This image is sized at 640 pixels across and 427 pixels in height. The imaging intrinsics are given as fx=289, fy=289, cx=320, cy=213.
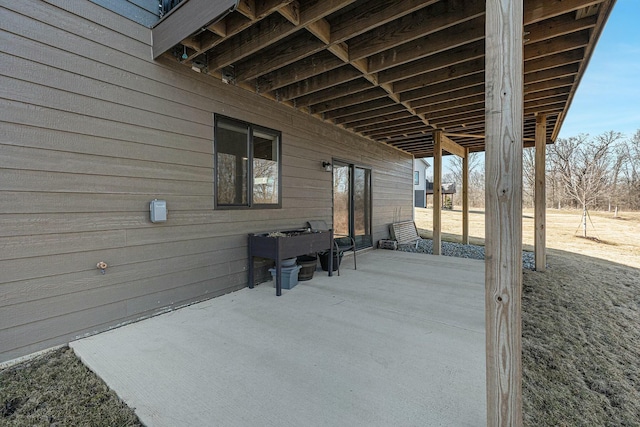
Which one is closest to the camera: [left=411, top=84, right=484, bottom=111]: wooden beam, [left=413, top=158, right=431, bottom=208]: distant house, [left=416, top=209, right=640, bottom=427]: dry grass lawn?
[left=416, top=209, right=640, bottom=427]: dry grass lawn

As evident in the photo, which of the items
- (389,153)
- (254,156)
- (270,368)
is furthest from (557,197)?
(270,368)

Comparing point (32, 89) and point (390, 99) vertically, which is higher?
point (390, 99)

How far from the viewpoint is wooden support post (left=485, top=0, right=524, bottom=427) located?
1262 millimetres

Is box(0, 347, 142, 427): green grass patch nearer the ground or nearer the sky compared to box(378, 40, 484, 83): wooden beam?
nearer the ground

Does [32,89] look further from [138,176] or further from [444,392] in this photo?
[444,392]

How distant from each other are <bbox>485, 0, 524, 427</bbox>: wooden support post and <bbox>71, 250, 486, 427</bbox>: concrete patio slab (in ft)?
1.47

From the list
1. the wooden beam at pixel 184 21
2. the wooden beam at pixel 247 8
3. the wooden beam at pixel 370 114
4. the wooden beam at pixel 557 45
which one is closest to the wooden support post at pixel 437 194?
the wooden beam at pixel 370 114

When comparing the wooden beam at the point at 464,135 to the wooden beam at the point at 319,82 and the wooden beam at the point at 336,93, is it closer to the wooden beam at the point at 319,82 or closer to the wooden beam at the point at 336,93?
the wooden beam at the point at 336,93

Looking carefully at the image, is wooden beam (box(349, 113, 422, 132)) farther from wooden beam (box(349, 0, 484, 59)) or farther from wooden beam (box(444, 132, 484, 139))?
wooden beam (box(349, 0, 484, 59))

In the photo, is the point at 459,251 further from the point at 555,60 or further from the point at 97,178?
the point at 97,178

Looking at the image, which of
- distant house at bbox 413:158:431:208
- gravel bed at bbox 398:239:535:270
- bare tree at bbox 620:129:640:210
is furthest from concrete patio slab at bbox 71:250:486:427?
distant house at bbox 413:158:431:208

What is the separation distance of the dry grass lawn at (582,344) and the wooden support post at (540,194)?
387 mm

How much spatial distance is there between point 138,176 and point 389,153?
22.2 feet

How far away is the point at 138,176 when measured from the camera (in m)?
2.88
